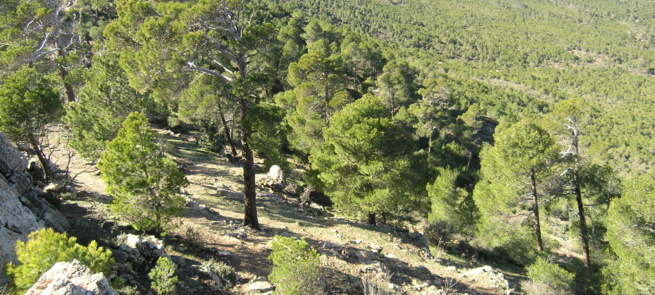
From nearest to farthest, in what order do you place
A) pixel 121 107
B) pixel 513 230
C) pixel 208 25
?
1. pixel 208 25
2. pixel 121 107
3. pixel 513 230

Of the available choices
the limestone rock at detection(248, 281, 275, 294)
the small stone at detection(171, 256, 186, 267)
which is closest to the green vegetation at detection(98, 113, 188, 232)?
the small stone at detection(171, 256, 186, 267)

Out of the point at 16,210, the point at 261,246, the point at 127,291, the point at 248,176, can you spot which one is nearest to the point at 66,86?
the point at 248,176

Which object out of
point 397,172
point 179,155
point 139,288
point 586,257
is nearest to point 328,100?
point 179,155

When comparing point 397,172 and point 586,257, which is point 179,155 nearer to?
point 397,172

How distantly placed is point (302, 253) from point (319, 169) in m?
7.98

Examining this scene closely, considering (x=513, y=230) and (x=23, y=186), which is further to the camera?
(x=513, y=230)

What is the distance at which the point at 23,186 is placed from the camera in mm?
7809

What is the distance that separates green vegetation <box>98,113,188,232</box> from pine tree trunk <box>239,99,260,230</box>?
96.8 inches

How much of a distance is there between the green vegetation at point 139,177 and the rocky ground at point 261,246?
2.35 feet

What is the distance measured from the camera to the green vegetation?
22.2 ft

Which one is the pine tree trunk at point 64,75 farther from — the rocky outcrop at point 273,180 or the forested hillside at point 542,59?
the forested hillside at point 542,59

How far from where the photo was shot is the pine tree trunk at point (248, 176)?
9357 mm

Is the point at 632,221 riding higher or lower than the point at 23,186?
lower

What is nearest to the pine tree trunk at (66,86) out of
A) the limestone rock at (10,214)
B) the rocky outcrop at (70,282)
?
the limestone rock at (10,214)
